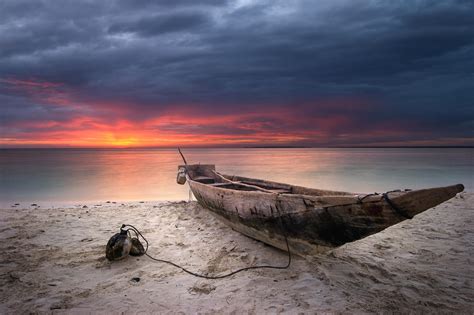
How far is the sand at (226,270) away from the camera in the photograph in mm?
3137

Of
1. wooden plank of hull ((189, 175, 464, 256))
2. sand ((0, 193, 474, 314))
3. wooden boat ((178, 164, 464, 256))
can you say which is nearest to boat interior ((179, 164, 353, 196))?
wooden boat ((178, 164, 464, 256))

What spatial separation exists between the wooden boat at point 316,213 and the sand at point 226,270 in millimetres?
404

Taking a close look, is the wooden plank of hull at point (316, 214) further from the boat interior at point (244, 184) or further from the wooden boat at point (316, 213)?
the boat interior at point (244, 184)

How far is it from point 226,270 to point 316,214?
1545 mm

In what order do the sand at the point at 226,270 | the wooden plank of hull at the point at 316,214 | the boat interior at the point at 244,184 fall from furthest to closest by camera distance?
1. the boat interior at the point at 244,184
2. the sand at the point at 226,270
3. the wooden plank of hull at the point at 316,214

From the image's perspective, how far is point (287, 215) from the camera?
149 inches

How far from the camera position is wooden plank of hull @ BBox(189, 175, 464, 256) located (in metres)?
2.65

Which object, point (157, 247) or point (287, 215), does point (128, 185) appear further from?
point (287, 215)

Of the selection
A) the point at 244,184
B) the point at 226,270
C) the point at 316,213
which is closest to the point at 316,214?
the point at 316,213

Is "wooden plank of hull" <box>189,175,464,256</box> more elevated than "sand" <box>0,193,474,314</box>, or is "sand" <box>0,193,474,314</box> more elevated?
"wooden plank of hull" <box>189,175,464,256</box>

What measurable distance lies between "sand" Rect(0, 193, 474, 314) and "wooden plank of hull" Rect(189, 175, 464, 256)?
40cm

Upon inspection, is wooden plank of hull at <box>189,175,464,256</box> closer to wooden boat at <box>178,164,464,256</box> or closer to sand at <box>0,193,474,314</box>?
wooden boat at <box>178,164,464,256</box>

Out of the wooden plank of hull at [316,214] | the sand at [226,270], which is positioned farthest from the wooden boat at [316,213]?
the sand at [226,270]

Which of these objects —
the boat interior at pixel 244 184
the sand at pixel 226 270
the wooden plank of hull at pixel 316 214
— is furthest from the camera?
the boat interior at pixel 244 184
